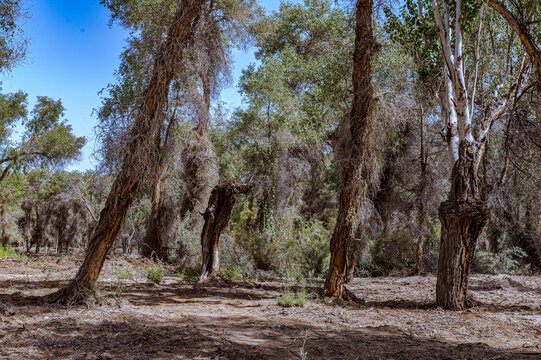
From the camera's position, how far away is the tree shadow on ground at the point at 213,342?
11.5ft

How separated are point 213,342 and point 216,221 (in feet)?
18.1

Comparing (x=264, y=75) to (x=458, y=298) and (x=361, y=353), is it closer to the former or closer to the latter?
(x=458, y=298)

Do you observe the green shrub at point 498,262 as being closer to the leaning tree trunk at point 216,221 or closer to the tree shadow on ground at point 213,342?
the leaning tree trunk at point 216,221

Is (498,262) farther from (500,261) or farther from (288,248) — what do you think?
(288,248)

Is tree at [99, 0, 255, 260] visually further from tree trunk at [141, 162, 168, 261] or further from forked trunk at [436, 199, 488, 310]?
forked trunk at [436, 199, 488, 310]

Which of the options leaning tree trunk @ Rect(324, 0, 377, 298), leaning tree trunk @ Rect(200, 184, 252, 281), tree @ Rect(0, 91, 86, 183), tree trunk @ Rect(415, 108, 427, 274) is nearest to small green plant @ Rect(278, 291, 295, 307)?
leaning tree trunk @ Rect(324, 0, 377, 298)

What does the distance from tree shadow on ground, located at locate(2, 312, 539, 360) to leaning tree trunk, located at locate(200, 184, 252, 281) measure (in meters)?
4.38

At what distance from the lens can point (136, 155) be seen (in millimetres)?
5719

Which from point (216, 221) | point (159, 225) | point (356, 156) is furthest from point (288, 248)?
point (356, 156)

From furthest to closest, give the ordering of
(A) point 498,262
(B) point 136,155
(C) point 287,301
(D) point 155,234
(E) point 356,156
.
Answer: (D) point 155,234 → (A) point 498,262 → (E) point 356,156 → (C) point 287,301 → (B) point 136,155

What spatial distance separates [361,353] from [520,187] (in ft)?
33.9

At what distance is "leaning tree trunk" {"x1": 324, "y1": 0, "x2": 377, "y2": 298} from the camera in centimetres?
709

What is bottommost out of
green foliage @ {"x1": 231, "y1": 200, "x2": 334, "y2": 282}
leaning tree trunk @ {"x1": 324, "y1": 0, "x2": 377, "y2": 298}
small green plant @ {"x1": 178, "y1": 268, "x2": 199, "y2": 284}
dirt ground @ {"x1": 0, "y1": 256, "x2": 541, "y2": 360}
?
small green plant @ {"x1": 178, "y1": 268, "x2": 199, "y2": 284}

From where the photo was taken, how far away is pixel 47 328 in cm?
410
